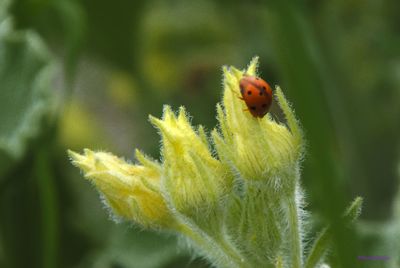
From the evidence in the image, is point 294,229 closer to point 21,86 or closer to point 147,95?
point 21,86

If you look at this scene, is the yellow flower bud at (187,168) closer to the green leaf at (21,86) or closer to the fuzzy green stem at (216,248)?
the fuzzy green stem at (216,248)

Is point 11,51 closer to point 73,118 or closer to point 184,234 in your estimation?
point 73,118

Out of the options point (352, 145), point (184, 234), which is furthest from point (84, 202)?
point (184, 234)

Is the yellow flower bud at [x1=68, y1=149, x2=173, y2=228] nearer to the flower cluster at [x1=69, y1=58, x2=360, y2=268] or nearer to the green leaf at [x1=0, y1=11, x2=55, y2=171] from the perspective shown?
the flower cluster at [x1=69, y1=58, x2=360, y2=268]

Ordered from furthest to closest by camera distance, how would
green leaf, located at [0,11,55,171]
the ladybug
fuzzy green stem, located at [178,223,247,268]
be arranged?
green leaf, located at [0,11,55,171] → fuzzy green stem, located at [178,223,247,268] → the ladybug

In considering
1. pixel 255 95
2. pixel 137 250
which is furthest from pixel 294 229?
pixel 137 250

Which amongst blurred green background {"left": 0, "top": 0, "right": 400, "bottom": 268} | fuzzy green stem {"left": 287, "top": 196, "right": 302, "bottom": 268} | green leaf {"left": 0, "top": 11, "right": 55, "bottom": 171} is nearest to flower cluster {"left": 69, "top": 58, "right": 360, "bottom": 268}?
fuzzy green stem {"left": 287, "top": 196, "right": 302, "bottom": 268}
